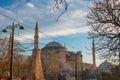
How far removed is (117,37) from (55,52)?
8930cm

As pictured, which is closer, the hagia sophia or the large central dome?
the hagia sophia

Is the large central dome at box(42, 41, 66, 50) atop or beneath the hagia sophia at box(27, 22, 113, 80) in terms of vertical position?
atop

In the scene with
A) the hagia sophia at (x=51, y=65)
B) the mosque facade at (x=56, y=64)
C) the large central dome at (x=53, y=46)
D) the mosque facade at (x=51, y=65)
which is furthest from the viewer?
the large central dome at (x=53, y=46)

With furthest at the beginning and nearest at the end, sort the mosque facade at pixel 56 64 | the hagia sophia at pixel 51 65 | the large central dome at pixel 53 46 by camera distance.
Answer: the large central dome at pixel 53 46 < the mosque facade at pixel 56 64 < the hagia sophia at pixel 51 65

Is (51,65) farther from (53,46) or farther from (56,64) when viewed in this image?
(53,46)

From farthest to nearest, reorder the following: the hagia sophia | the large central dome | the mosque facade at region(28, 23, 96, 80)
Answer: the large central dome → the mosque facade at region(28, 23, 96, 80) → the hagia sophia

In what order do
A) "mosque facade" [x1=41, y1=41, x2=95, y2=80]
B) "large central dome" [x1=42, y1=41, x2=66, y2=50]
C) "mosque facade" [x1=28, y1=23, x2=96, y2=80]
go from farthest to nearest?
"large central dome" [x1=42, y1=41, x2=66, y2=50] < "mosque facade" [x1=41, y1=41, x2=95, y2=80] < "mosque facade" [x1=28, y1=23, x2=96, y2=80]

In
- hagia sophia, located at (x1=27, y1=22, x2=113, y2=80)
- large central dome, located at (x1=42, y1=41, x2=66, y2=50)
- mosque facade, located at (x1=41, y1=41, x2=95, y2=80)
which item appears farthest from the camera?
large central dome, located at (x1=42, y1=41, x2=66, y2=50)

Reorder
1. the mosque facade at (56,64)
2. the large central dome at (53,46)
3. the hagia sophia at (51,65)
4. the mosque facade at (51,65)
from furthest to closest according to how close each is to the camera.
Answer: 1. the large central dome at (53,46)
2. the mosque facade at (56,64)
3. the mosque facade at (51,65)
4. the hagia sophia at (51,65)

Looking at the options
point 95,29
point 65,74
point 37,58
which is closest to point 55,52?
point 65,74

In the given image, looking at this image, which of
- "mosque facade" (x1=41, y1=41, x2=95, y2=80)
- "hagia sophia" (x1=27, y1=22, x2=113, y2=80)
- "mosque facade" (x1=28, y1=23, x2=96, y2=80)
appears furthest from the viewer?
"mosque facade" (x1=41, y1=41, x2=95, y2=80)

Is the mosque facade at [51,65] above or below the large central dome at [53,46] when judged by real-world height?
below

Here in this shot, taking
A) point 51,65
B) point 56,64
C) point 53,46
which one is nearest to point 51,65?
point 51,65

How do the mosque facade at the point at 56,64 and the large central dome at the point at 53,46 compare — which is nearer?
the mosque facade at the point at 56,64
